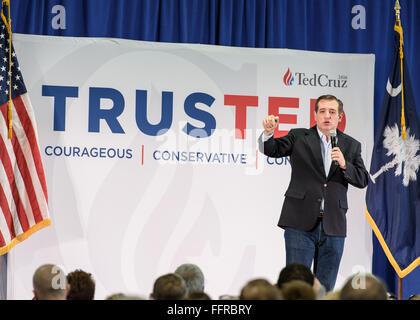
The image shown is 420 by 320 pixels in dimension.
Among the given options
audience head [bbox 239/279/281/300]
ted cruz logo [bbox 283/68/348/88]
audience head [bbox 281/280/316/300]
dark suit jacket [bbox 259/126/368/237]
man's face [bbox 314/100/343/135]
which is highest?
ted cruz logo [bbox 283/68/348/88]

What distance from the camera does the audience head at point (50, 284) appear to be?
2.79m

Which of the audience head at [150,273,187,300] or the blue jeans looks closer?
the audience head at [150,273,187,300]

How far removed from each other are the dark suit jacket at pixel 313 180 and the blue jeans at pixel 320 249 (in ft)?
0.16

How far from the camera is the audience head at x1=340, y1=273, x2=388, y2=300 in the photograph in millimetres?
2262

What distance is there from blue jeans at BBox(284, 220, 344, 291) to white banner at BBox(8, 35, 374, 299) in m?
0.75

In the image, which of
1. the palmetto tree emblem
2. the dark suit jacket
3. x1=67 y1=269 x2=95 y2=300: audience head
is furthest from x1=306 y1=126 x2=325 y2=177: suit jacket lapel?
x1=67 y1=269 x2=95 y2=300: audience head

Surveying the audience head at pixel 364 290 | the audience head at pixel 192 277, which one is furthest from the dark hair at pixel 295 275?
the audience head at pixel 364 290

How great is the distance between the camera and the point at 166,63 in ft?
18.7

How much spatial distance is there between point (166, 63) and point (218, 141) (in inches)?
30.7

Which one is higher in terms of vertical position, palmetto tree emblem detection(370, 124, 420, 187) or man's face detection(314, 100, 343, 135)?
man's face detection(314, 100, 343, 135)

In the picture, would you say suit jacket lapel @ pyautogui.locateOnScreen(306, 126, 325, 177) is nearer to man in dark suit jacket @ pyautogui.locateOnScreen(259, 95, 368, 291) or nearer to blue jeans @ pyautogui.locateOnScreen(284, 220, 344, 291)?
man in dark suit jacket @ pyautogui.locateOnScreen(259, 95, 368, 291)

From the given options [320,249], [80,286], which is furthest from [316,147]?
[80,286]

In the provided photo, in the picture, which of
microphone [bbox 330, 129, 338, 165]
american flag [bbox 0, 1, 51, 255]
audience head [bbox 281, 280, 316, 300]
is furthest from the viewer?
american flag [bbox 0, 1, 51, 255]

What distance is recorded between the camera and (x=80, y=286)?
2.91 m
